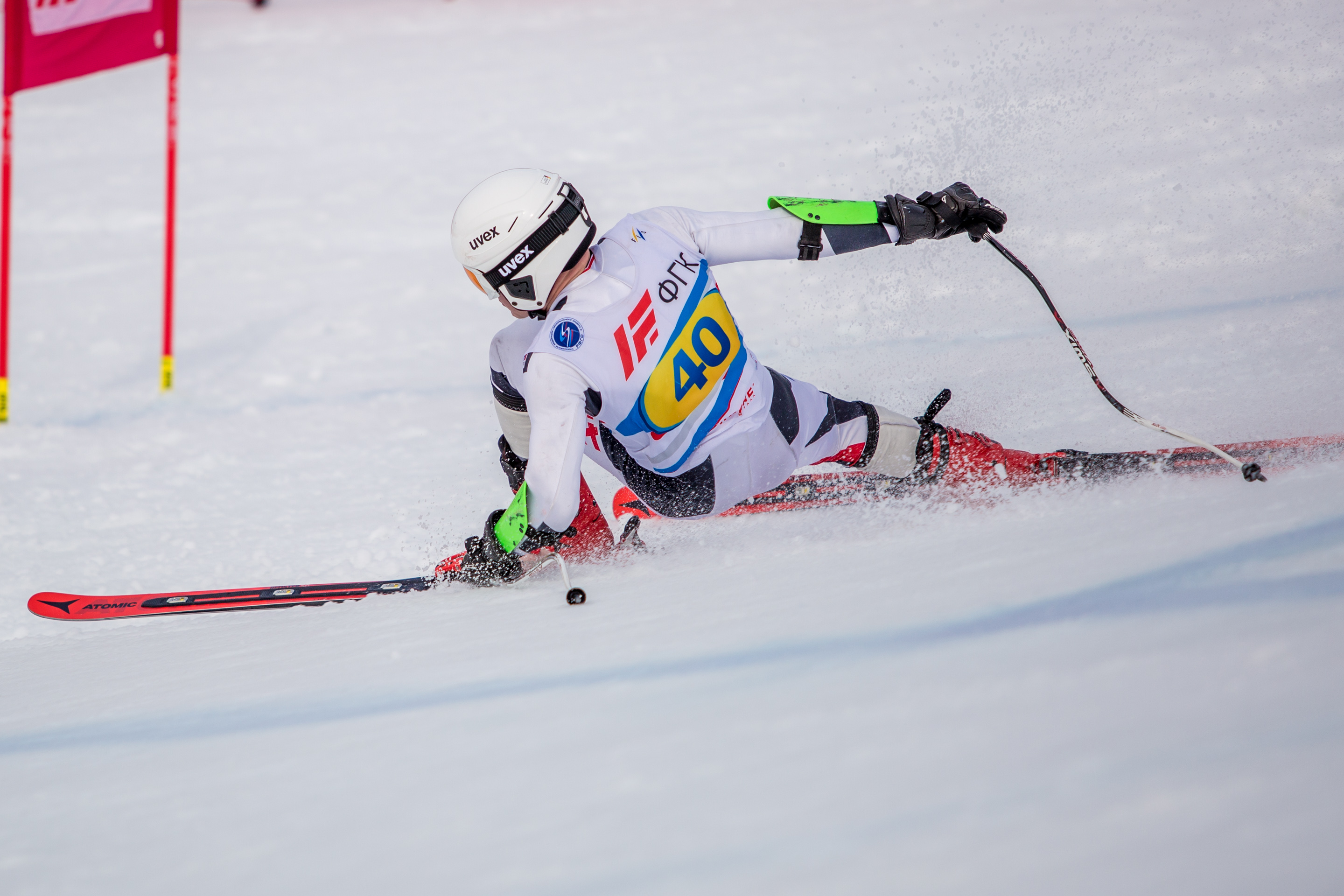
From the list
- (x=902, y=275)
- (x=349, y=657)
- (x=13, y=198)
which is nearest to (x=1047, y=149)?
(x=902, y=275)

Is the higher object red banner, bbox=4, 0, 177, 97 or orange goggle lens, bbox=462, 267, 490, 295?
red banner, bbox=4, 0, 177, 97

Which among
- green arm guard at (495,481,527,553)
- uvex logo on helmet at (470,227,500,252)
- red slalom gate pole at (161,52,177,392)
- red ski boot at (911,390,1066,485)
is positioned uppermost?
red slalom gate pole at (161,52,177,392)

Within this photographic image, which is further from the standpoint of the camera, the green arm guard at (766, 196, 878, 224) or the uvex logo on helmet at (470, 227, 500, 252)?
the green arm guard at (766, 196, 878, 224)

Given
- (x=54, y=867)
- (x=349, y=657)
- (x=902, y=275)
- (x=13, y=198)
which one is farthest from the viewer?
(x=13, y=198)

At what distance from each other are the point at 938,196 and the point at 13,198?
9365 mm

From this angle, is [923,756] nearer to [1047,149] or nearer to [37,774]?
[37,774]

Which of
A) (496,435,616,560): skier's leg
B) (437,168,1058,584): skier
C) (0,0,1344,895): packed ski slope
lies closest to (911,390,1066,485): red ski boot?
(437,168,1058,584): skier

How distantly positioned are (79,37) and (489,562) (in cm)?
480

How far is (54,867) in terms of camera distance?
1.80 m

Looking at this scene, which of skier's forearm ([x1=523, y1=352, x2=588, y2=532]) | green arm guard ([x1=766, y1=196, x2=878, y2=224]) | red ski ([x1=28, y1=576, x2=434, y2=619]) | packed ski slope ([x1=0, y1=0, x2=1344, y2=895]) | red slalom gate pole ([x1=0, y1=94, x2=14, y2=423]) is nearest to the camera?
packed ski slope ([x1=0, y1=0, x2=1344, y2=895])

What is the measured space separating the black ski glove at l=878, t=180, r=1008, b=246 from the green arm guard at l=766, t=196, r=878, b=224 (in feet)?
0.13

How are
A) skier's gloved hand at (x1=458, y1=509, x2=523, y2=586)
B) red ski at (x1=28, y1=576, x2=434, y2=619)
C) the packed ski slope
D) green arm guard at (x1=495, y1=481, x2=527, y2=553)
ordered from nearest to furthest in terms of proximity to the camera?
1. the packed ski slope
2. green arm guard at (x1=495, y1=481, x2=527, y2=553)
3. skier's gloved hand at (x1=458, y1=509, x2=523, y2=586)
4. red ski at (x1=28, y1=576, x2=434, y2=619)

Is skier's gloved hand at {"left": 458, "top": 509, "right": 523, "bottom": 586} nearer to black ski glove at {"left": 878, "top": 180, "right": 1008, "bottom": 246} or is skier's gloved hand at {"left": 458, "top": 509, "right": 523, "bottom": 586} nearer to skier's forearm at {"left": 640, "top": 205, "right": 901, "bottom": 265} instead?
skier's forearm at {"left": 640, "top": 205, "right": 901, "bottom": 265}

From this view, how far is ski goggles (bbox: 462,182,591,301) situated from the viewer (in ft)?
8.70
